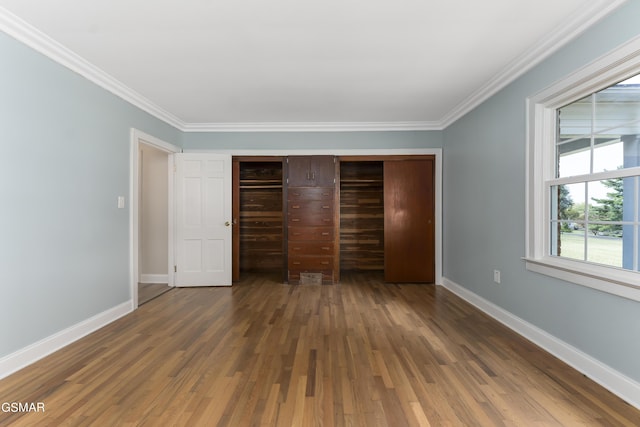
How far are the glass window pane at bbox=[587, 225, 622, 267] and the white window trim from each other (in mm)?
58

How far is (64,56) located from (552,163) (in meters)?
4.18

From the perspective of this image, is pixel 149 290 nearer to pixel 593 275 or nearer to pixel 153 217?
pixel 153 217

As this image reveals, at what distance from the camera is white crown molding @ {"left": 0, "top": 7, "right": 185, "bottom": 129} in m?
2.24

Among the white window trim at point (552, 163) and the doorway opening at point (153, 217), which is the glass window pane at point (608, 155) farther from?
the doorway opening at point (153, 217)

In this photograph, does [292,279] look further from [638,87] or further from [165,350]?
[638,87]

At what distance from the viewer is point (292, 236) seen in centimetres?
497

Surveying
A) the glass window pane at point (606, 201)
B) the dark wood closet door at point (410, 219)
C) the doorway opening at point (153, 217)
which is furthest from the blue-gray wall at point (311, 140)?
the glass window pane at point (606, 201)

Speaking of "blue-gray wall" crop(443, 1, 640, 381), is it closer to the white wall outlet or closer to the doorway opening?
the white wall outlet

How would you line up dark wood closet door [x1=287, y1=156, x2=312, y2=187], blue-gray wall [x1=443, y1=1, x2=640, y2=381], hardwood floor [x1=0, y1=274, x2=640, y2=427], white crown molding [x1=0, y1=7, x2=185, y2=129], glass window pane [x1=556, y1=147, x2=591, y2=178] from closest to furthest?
hardwood floor [x1=0, y1=274, x2=640, y2=427] < blue-gray wall [x1=443, y1=1, x2=640, y2=381] < white crown molding [x1=0, y1=7, x2=185, y2=129] < glass window pane [x1=556, y1=147, x2=591, y2=178] < dark wood closet door [x1=287, y1=156, x2=312, y2=187]

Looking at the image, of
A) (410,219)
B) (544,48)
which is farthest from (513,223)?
(410,219)

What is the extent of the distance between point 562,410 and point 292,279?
12.0ft

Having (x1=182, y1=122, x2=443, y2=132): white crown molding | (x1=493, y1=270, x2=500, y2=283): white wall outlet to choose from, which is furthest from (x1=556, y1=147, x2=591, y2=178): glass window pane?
(x1=182, y1=122, x2=443, y2=132): white crown molding

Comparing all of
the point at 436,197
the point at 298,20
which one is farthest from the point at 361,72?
the point at 436,197

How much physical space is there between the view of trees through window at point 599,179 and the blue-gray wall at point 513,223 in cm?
27
